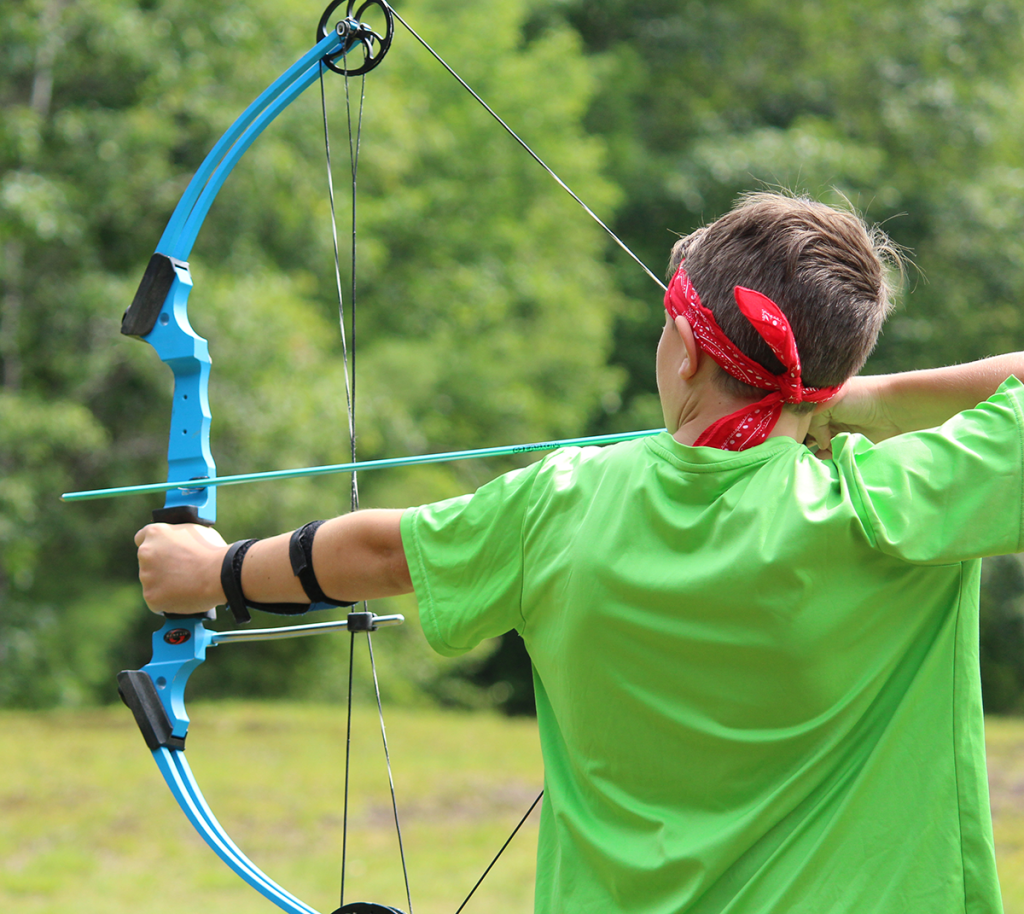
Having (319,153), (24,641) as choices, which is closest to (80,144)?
(319,153)

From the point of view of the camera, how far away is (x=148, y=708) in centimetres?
173

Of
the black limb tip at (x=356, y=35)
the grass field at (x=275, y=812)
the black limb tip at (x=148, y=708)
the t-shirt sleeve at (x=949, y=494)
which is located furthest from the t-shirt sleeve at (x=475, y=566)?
the grass field at (x=275, y=812)

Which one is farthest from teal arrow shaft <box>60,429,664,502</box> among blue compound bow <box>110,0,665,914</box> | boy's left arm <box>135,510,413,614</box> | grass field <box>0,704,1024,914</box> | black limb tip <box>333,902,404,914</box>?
grass field <box>0,704,1024,914</box>

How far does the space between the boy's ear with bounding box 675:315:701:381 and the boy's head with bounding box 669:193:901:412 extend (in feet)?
0.09

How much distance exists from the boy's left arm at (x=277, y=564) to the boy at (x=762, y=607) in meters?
0.11

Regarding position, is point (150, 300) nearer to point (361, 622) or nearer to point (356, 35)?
point (356, 35)

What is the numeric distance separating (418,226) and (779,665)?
10.8m

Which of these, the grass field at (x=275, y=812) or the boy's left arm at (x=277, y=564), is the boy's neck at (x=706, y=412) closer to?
the boy's left arm at (x=277, y=564)

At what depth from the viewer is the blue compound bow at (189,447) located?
1680 millimetres

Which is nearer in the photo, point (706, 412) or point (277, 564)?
point (706, 412)

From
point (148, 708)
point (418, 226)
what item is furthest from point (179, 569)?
point (418, 226)

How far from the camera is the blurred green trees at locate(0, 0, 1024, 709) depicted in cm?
784

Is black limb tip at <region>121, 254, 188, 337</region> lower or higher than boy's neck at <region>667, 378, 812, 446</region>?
higher

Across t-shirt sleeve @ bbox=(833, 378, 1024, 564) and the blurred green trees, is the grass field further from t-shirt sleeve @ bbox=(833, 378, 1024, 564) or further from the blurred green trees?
t-shirt sleeve @ bbox=(833, 378, 1024, 564)
